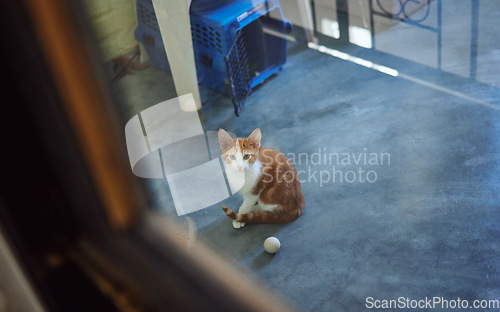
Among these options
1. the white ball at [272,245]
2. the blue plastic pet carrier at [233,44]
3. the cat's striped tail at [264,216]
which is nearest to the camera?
the white ball at [272,245]

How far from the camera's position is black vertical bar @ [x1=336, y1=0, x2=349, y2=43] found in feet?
10.4

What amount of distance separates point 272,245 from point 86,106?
5.08 feet

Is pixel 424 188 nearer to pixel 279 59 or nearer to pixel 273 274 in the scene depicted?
pixel 273 274

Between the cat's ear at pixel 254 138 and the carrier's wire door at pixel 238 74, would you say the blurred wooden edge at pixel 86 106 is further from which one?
the carrier's wire door at pixel 238 74

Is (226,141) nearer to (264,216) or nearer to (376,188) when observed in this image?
(264,216)

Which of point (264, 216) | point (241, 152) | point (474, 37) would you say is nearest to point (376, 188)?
point (264, 216)

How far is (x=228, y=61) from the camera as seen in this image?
2.53 m

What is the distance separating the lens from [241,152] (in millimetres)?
1834

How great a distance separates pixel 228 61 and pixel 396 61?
107cm

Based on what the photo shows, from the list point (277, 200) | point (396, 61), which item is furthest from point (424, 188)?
point (396, 61)

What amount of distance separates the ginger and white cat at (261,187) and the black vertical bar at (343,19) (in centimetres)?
153

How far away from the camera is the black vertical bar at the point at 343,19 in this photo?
125 inches

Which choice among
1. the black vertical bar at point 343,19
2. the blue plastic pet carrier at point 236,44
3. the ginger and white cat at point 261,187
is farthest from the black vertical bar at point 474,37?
the ginger and white cat at point 261,187

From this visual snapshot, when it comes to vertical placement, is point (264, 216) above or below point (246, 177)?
below
